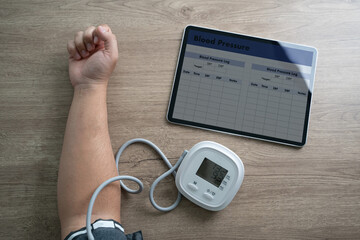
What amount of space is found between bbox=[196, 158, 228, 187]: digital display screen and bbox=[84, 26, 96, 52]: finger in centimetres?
37

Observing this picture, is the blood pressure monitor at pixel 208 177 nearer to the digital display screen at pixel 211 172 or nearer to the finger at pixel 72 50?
the digital display screen at pixel 211 172

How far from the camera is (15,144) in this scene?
689mm

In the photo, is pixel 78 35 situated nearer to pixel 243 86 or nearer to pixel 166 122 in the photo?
pixel 166 122

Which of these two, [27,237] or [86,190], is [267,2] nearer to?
[86,190]

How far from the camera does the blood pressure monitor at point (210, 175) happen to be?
0.65 m

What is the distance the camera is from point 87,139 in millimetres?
650

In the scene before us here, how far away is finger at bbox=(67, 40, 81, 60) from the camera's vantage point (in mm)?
692

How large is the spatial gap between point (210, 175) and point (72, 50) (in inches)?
17.1

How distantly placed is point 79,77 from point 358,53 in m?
0.70

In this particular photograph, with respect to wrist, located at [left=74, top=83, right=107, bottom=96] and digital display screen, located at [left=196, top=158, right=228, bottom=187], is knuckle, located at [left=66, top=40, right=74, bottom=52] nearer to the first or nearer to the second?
wrist, located at [left=74, top=83, right=107, bottom=96]

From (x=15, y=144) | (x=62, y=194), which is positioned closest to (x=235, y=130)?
(x=62, y=194)

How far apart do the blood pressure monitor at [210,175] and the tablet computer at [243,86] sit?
7cm

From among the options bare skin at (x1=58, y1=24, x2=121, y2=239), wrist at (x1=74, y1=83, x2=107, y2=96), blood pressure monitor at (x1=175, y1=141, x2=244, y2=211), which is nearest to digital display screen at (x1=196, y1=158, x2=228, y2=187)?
blood pressure monitor at (x1=175, y1=141, x2=244, y2=211)

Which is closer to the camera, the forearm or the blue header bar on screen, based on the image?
the forearm
